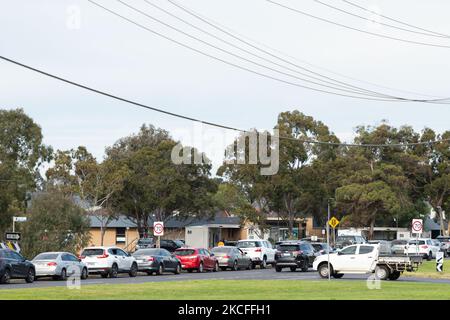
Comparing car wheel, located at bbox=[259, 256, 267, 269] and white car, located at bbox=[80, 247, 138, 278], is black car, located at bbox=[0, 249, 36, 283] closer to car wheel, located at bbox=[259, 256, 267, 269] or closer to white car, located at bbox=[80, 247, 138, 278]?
white car, located at bbox=[80, 247, 138, 278]

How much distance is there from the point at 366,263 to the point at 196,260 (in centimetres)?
1408

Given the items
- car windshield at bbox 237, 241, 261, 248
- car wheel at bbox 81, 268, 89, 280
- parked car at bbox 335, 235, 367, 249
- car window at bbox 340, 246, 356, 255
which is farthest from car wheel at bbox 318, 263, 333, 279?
parked car at bbox 335, 235, 367, 249

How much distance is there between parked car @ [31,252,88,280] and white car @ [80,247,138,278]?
188 centimetres

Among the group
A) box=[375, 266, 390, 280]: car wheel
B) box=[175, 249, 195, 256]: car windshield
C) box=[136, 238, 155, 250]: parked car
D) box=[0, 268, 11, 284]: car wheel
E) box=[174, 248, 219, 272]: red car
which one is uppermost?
box=[136, 238, 155, 250]: parked car

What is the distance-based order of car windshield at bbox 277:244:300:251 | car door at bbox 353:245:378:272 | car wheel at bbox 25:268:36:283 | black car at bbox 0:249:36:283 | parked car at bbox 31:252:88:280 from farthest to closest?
car windshield at bbox 277:244:300:251 → car door at bbox 353:245:378:272 → parked car at bbox 31:252:88:280 → car wheel at bbox 25:268:36:283 → black car at bbox 0:249:36:283

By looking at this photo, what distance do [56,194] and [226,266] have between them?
1189 centimetres

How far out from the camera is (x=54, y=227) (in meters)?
56.2

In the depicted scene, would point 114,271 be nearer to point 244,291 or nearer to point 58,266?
point 58,266

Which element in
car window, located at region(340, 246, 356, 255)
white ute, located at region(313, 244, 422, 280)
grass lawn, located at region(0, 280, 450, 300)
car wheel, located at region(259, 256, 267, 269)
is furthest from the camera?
car wheel, located at region(259, 256, 267, 269)

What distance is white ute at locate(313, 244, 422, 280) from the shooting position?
4067 centimetres

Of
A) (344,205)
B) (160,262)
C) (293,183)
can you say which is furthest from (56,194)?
(344,205)

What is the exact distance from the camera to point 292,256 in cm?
5128

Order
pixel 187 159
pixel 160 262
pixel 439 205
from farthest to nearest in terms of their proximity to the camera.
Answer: pixel 439 205
pixel 187 159
pixel 160 262
